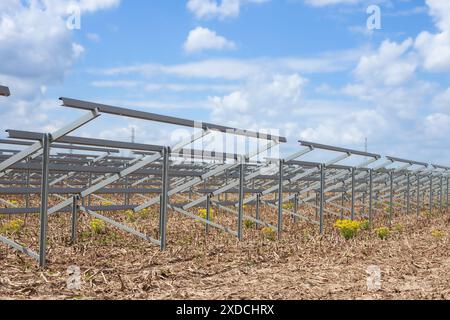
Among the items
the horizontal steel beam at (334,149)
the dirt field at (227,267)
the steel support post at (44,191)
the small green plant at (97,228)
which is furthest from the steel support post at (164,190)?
the horizontal steel beam at (334,149)

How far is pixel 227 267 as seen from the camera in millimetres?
7203

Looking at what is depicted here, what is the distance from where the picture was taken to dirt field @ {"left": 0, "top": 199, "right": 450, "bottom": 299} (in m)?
5.63

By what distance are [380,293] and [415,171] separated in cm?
1497

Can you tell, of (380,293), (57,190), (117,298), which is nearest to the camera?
(117,298)

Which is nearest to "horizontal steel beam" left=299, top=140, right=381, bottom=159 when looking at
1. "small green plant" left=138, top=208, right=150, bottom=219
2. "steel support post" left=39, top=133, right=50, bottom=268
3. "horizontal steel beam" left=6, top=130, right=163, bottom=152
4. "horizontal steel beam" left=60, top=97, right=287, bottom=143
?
"horizontal steel beam" left=60, top=97, right=287, bottom=143

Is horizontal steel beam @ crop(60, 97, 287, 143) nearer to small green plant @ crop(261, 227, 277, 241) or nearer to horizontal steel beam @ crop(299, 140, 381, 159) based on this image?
horizontal steel beam @ crop(299, 140, 381, 159)

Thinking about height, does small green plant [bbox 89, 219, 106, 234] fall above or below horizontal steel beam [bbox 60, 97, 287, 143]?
below

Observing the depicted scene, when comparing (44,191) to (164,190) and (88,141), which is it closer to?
(88,141)

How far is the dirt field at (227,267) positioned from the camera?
18.5 ft

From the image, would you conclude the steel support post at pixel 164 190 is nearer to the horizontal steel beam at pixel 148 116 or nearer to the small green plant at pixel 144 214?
the horizontal steel beam at pixel 148 116
